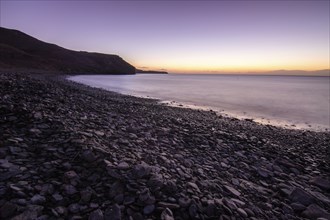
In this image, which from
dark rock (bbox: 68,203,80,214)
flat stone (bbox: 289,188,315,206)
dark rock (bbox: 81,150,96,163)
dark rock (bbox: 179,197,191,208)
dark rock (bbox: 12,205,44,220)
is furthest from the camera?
flat stone (bbox: 289,188,315,206)

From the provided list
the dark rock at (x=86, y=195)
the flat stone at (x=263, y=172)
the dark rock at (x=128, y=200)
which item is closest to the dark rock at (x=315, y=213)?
the flat stone at (x=263, y=172)

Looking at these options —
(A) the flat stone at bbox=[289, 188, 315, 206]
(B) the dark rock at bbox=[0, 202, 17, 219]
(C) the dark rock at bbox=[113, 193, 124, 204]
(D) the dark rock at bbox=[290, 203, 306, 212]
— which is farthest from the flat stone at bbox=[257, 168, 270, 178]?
(B) the dark rock at bbox=[0, 202, 17, 219]

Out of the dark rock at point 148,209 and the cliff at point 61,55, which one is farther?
the cliff at point 61,55

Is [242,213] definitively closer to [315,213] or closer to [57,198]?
[315,213]

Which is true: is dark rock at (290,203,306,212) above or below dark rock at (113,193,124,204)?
below

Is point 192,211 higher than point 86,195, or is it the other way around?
point 86,195

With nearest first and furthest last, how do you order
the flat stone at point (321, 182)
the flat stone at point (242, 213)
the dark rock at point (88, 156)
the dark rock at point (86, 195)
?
the dark rock at point (86, 195) → the flat stone at point (242, 213) → the dark rock at point (88, 156) → the flat stone at point (321, 182)

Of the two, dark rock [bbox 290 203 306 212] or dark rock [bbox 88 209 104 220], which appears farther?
dark rock [bbox 290 203 306 212]

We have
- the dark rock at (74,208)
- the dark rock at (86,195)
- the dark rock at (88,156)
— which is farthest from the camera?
the dark rock at (88,156)

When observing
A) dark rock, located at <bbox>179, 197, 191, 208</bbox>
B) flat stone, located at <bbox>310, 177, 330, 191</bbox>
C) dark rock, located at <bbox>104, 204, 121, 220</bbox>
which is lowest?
flat stone, located at <bbox>310, 177, 330, 191</bbox>

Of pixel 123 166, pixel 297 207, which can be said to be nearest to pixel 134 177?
pixel 123 166

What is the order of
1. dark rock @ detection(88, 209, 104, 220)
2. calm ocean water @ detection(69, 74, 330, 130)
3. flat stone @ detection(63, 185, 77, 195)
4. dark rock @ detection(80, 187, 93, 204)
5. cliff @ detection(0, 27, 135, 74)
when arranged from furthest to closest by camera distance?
cliff @ detection(0, 27, 135, 74)
calm ocean water @ detection(69, 74, 330, 130)
flat stone @ detection(63, 185, 77, 195)
dark rock @ detection(80, 187, 93, 204)
dark rock @ detection(88, 209, 104, 220)

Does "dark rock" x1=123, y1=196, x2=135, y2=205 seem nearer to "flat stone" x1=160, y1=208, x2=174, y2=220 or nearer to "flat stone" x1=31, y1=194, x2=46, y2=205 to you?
"flat stone" x1=160, y1=208, x2=174, y2=220

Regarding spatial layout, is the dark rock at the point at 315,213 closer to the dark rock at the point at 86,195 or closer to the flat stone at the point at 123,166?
the flat stone at the point at 123,166
